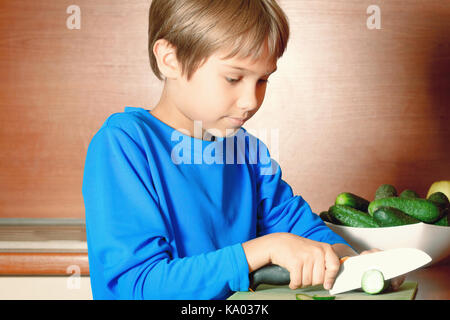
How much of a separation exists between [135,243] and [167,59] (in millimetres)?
290

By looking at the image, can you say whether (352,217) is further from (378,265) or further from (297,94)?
(297,94)

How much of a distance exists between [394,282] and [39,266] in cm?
81

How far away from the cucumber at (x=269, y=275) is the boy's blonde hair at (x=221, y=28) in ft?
0.94

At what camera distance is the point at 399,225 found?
2.86 ft

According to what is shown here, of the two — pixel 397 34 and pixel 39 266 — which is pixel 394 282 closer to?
pixel 39 266

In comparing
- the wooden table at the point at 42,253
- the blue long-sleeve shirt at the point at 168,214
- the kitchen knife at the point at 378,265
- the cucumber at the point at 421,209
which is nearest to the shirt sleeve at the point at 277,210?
the blue long-sleeve shirt at the point at 168,214

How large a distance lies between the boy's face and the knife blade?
0.83 ft

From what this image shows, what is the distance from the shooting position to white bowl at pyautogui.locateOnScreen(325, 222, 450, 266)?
2.83ft

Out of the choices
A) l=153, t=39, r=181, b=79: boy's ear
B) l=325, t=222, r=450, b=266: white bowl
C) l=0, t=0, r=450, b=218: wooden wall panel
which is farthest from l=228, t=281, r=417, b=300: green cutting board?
l=0, t=0, r=450, b=218: wooden wall panel

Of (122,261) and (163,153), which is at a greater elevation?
(163,153)

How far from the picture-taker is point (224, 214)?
2.75 ft

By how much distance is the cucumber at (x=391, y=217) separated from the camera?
874mm

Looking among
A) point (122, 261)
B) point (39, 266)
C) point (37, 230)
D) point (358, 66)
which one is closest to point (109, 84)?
point (37, 230)

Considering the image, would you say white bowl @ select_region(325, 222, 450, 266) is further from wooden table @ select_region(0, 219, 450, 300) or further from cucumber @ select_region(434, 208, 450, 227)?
wooden table @ select_region(0, 219, 450, 300)
